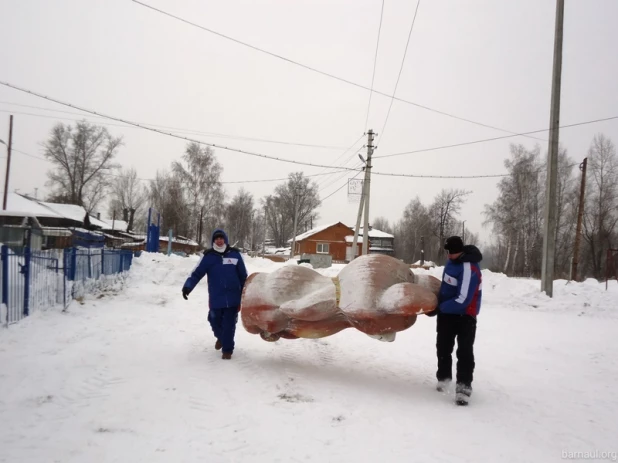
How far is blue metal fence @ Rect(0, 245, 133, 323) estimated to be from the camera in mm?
5978

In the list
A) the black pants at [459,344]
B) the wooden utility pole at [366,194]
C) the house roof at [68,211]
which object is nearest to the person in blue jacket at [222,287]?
the black pants at [459,344]

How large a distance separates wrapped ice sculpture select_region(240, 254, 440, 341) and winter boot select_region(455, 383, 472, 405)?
2.71ft

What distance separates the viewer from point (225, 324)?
5.27 metres

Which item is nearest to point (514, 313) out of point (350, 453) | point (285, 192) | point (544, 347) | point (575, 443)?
point (544, 347)

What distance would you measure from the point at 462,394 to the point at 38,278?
692 cm

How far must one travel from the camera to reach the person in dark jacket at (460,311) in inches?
167

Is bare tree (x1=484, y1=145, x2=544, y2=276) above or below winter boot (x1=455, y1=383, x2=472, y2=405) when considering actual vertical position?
above

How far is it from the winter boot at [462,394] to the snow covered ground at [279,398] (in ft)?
0.32

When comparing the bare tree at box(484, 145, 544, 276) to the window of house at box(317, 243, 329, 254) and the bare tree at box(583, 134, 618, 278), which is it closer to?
the bare tree at box(583, 134, 618, 278)

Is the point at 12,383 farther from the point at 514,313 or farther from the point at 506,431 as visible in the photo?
the point at 514,313

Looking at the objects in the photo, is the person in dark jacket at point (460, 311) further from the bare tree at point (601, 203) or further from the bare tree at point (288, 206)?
the bare tree at point (288, 206)

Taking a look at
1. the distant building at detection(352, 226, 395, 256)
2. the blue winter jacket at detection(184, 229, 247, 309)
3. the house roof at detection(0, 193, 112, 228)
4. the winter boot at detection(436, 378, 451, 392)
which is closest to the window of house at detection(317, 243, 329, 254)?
the distant building at detection(352, 226, 395, 256)

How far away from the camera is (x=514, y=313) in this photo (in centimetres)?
1068

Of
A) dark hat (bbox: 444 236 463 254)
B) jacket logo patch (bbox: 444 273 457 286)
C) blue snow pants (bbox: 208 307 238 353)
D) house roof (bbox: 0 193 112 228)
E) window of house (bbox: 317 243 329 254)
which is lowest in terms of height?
window of house (bbox: 317 243 329 254)
